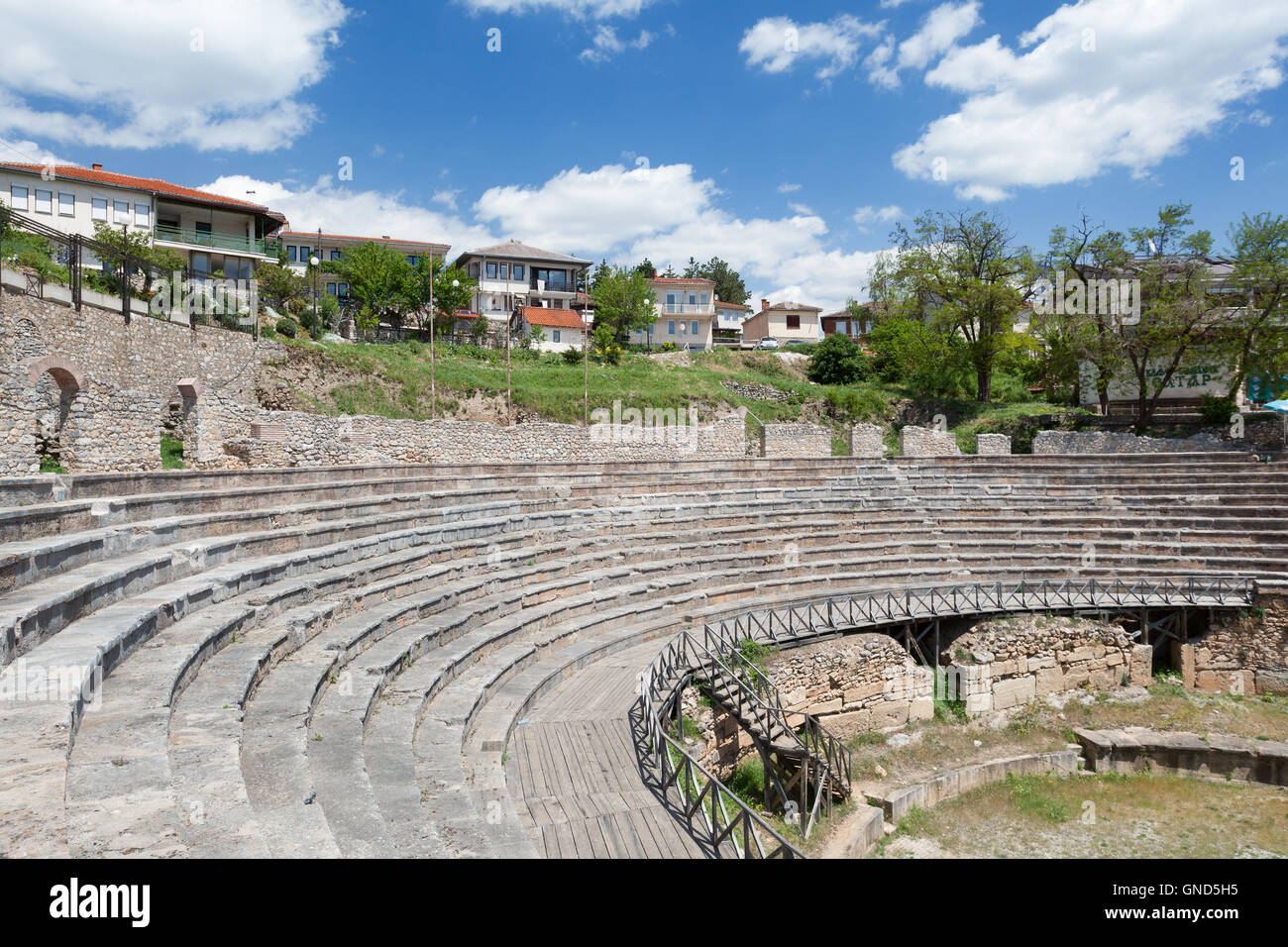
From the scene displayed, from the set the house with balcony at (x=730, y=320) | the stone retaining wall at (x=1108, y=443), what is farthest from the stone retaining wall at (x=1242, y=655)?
the house with balcony at (x=730, y=320)

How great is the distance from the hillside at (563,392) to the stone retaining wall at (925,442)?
5.18 feet

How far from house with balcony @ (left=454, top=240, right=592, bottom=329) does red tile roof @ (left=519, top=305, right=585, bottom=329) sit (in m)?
3.83

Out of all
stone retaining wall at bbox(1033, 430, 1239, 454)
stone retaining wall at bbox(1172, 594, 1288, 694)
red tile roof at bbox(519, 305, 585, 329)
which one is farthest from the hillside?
stone retaining wall at bbox(1172, 594, 1288, 694)

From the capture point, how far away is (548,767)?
741cm

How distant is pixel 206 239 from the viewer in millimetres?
35875

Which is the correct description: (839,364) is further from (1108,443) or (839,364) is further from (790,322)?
(790,322)

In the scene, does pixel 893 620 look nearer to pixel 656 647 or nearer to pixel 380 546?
pixel 656 647

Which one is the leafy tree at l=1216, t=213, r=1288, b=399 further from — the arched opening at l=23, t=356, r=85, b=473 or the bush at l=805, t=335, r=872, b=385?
the arched opening at l=23, t=356, r=85, b=473

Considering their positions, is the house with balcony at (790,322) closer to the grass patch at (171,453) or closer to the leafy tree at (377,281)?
the leafy tree at (377,281)

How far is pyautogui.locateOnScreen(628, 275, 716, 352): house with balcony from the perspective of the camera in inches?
2249

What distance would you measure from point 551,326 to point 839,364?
18.2 meters

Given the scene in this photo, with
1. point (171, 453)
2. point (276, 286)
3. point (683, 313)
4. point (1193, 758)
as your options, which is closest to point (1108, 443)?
point (1193, 758)
